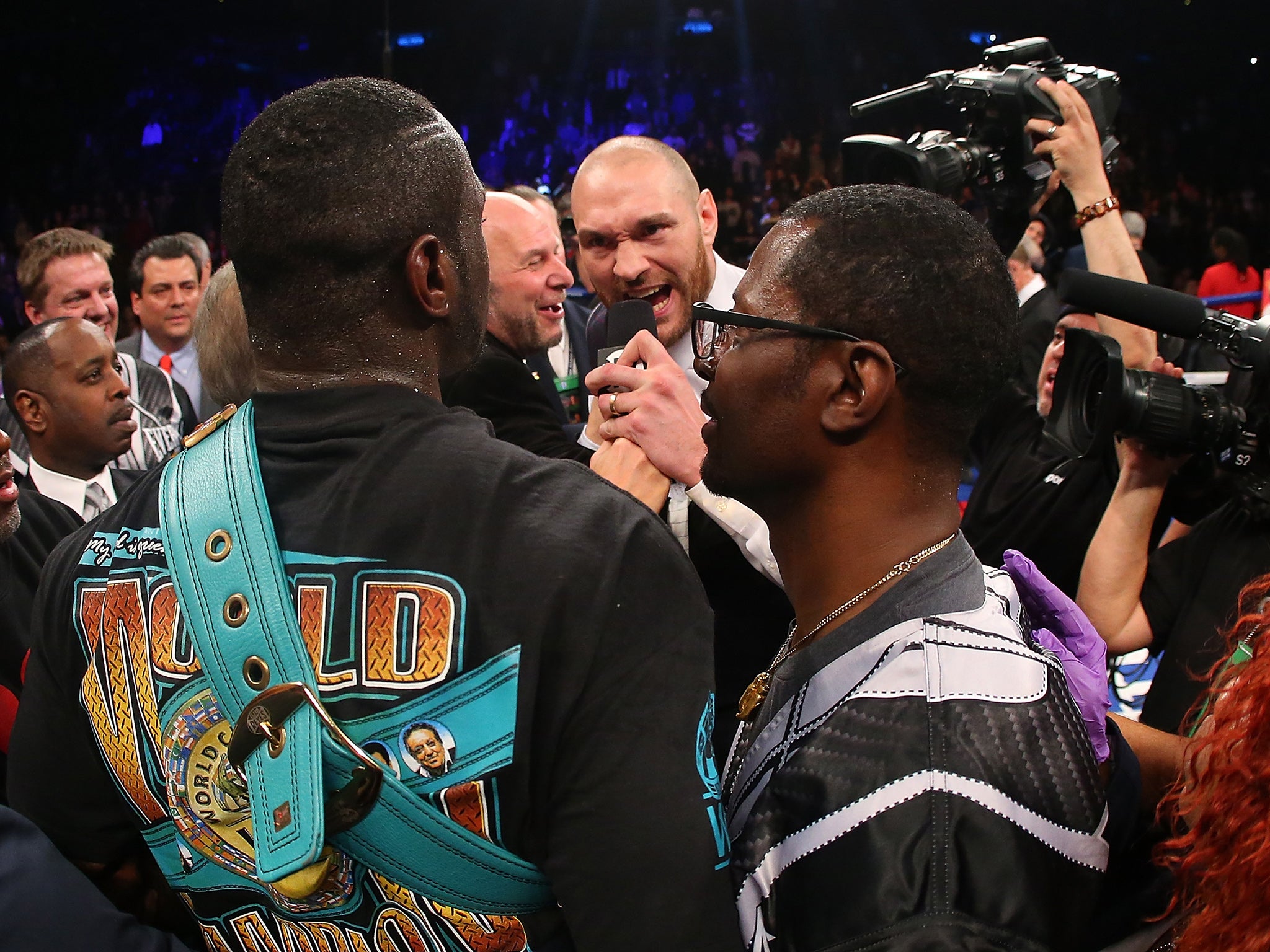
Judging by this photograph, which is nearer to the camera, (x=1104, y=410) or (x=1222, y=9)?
(x=1104, y=410)

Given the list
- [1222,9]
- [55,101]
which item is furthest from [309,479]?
[1222,9]

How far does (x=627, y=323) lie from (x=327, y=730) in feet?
3.58

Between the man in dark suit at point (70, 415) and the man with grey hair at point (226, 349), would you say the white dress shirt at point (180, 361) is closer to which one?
the man in dark suit at point (70, 415)

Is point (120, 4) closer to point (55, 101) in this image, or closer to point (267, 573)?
point (55, 101)

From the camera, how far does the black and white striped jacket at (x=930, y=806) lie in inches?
34.4

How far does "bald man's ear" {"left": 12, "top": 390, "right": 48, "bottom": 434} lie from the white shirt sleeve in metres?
2.13

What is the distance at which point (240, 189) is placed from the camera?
0.92 metres

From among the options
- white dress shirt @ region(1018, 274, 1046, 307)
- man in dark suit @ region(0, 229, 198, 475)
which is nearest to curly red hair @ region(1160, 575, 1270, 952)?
man in dark suit @ region(0, 229, 198, 475)

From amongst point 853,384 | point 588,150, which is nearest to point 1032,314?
point 853,384

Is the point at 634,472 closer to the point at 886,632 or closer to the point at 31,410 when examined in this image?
the point at 886,632

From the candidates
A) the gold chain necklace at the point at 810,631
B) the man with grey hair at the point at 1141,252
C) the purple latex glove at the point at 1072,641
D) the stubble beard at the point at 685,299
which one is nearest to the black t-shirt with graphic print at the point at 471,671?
the gold chain necklace at the point at 810,631

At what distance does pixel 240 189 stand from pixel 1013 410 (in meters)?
2.41

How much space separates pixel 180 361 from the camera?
15.7ft

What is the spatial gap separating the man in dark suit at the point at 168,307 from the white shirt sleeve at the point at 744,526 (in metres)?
3.44
